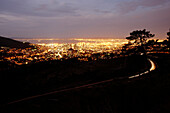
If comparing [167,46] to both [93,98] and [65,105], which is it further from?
[65,105]

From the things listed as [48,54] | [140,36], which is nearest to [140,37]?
[140,36]

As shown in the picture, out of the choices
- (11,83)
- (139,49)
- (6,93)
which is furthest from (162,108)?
(11,83)

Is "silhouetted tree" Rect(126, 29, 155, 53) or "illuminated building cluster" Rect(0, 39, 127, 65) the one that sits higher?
"silhouetted tree" Rect(126, 29, 155, 53)

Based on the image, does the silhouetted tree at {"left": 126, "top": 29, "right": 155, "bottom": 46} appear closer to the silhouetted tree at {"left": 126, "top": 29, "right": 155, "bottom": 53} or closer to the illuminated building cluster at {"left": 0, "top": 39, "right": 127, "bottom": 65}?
the silhouetted tree at {"left": 126, "top": 29, "right": 155, "bottom": 53}

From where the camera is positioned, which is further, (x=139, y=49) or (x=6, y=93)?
(x=139, y=49)

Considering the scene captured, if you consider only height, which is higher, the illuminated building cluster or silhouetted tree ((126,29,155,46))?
silhouetted tree ((126,29,155,46))

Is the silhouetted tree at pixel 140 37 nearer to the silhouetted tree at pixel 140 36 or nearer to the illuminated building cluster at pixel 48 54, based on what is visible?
the silhouetted tree at pixel 140 36

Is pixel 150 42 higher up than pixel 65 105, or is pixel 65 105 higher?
pixel 150 42

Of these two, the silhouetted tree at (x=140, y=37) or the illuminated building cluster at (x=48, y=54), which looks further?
the illuminated building cluster at (x=48, y=54)

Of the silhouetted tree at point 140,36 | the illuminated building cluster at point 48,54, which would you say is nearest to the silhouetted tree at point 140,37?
the silhouetted tree at point 140,36

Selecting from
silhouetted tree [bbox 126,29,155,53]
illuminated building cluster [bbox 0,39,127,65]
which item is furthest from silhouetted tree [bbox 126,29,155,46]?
illuminated building cluster [bbox 0,39,127,65]

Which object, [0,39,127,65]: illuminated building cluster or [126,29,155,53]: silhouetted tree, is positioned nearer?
[126,29,155,53]: silhouetted tree
